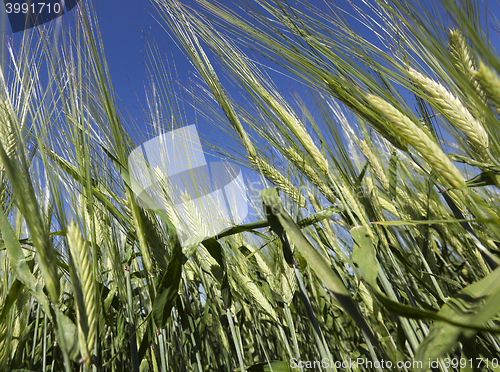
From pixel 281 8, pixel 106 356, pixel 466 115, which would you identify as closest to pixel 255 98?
pixel 281 8

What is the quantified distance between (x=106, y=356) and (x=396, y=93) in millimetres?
1737

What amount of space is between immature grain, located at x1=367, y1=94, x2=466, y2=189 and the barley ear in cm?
66

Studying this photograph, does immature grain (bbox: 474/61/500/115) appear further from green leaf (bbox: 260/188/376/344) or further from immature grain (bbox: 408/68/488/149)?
green leaf (bbox: 260/188/376/344)

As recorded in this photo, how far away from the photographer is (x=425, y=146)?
53 centimetres

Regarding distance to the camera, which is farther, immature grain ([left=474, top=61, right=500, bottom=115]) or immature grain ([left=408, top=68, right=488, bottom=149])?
immature grain ([left=408, top=68, right=488, bottom=149])

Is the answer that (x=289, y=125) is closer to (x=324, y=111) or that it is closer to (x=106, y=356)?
(x=324, y=111)

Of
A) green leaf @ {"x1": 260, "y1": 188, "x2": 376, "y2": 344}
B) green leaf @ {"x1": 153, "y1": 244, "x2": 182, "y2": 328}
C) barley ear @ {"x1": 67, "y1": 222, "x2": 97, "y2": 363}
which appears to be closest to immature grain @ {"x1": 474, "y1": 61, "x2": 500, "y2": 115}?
green leaf @ {"x1": 260, "y1": 188, "x2": 376, "y2": 344}

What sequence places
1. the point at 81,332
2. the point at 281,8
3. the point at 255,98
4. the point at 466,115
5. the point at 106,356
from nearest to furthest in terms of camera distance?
1. the point at 81,332
2. the point at 466,115
3. the point at 281,8
4. the point at 255,98
5. the point at 106,356

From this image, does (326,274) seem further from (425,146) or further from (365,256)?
(425,146)

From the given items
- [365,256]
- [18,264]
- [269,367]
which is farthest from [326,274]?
[269,367]

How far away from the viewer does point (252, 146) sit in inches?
40.6

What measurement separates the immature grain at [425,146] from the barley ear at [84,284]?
66cm

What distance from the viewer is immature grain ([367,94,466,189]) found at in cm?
49

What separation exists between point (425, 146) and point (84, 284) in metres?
0.69
